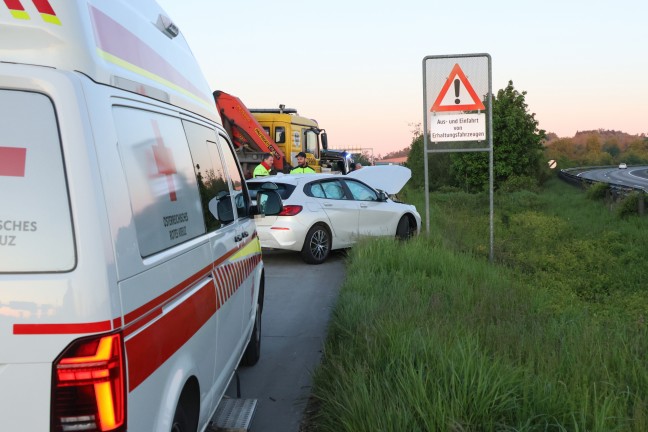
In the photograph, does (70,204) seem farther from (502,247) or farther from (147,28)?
(502,247)

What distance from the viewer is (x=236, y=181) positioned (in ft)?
16.6

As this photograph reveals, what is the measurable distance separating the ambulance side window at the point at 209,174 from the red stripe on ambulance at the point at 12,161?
4.68 ft

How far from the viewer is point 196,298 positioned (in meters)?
3.04

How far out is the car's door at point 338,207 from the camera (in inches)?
439

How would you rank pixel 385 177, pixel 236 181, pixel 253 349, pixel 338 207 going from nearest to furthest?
pixel 236 181, pixel 253 349, pixel 338 207, pixel 385 177

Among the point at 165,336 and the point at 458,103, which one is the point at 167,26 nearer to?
the point at 165,336

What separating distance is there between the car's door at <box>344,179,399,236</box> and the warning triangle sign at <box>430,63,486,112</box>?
7.03 ft

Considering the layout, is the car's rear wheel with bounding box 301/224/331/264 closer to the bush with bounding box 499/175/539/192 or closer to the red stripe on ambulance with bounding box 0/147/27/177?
the red stripe on ambulance with bounding box 0/147/27/177

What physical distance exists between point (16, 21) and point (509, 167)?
124 ft

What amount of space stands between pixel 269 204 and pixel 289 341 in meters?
1.75

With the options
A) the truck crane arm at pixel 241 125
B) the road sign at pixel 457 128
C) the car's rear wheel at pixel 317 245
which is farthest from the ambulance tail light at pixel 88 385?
the truck crane arm at pixel 241 125

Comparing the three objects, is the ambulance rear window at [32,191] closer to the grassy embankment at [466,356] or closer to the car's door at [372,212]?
the grassy embankment at [466,356]

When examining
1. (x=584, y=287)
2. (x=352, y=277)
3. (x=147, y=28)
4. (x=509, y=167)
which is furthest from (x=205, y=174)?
(x=509, y=167)

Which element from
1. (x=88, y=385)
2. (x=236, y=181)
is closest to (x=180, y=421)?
(x=88, y=385)
